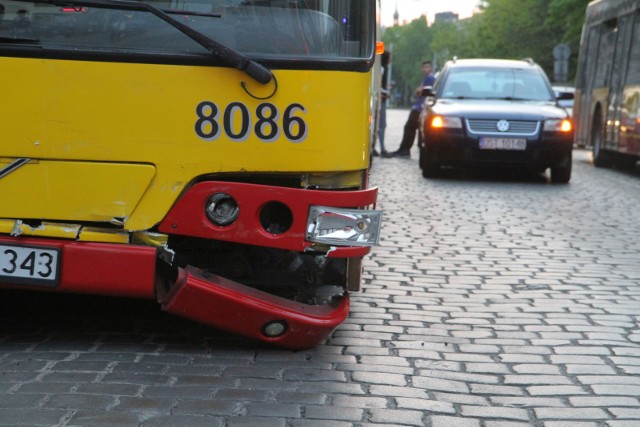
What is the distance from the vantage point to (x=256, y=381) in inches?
185

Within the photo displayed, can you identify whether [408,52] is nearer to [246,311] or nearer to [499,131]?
[499,131]

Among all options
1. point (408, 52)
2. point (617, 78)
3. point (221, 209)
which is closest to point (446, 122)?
point (617, 78)

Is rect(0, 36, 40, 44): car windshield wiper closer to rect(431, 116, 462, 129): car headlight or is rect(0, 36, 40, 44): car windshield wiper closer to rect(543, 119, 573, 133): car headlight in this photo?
rect(431, 116, 462, 129): car headlight

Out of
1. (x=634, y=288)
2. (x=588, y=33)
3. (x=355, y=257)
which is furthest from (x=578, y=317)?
(x=588, y=33)

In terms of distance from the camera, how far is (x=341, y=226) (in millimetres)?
4973

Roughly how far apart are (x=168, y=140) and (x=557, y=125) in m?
11.6

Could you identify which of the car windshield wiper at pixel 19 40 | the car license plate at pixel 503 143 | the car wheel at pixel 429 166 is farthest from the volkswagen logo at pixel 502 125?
the car windshield wiper at pixel 19 40

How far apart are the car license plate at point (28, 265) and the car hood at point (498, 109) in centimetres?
1161

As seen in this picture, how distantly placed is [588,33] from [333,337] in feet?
61.3

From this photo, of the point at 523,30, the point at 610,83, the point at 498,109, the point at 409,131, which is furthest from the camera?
the point at 523,30

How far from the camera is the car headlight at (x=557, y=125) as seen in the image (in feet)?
52.0

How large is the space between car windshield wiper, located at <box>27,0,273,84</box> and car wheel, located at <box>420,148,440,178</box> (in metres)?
11.7

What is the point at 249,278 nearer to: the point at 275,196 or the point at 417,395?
the point at 275,196

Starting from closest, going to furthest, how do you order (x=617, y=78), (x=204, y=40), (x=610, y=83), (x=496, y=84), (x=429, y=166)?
(x=204, y=40), (x=429, y=166), (x=496, y=84), (x=617, y=78), (x=610, y=83)
